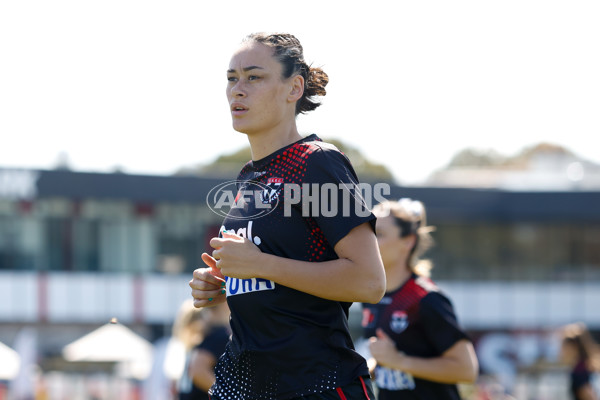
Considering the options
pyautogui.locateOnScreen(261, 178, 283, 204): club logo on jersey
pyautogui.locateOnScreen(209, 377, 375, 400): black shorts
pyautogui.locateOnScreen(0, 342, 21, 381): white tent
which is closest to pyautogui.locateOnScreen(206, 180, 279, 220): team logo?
pyautogui.locateOnScreen(261, 178, 283, 204): club logo on jersey

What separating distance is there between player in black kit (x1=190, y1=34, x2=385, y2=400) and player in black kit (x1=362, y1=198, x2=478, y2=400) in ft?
5.24

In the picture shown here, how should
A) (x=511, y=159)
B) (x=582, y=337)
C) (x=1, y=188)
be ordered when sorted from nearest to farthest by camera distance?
(x=582, y=337), (x=1, y=188), (x=511, y=159)

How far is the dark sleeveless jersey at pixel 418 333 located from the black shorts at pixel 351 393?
170cm

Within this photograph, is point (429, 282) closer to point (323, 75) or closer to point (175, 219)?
point (323, 75)

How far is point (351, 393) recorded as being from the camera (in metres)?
2.92

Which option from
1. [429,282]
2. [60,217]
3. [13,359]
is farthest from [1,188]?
[429,282]

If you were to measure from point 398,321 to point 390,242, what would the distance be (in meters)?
0.59

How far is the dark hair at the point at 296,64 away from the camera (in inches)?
121

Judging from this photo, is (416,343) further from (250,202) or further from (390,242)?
(250,202)

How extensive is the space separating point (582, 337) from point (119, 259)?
80.6 ft

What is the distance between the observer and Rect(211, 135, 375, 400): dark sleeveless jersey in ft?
9.36

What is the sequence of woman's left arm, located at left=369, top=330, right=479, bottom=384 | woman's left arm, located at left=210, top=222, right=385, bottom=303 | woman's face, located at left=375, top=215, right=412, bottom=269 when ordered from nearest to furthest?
woman's left arm, located at left=210, top=222, right=385, bottom=303
woman's left arm, located at left=369, top=330, right=479, bottom=384
woman's face, located at left=375, top=215, right=412, bottom=269

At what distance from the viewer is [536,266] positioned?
1377 inches

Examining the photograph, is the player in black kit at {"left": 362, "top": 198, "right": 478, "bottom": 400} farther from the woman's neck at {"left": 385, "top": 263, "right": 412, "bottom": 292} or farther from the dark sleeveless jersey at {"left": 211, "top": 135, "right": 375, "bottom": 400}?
the dark sleeveless jersey at {"left": 211, "top": 135, "right": 375, "bottom": 400}
